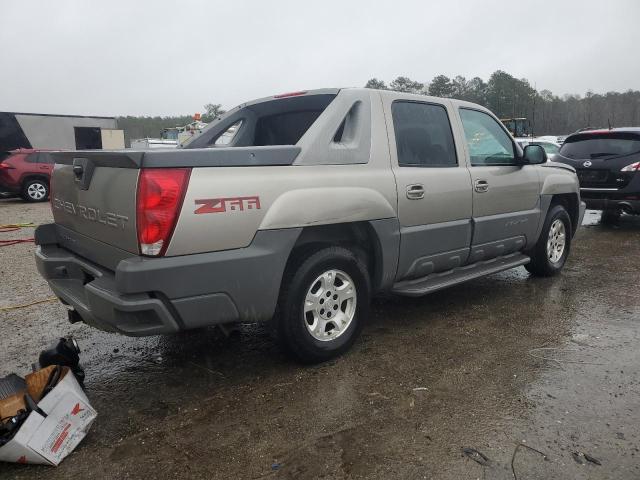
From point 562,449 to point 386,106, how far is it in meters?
2.50

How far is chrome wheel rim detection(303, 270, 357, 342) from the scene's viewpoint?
328 cm

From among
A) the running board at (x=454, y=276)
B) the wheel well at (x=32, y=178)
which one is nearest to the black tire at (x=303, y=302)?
the running board at (x=454, y=276)

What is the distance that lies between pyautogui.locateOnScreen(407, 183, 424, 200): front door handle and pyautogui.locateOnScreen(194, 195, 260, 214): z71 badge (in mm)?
1335

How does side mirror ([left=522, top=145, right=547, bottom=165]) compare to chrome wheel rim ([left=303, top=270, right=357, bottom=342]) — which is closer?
chrome wheel rim ([left=303, top=270, right=357, bottom=342])

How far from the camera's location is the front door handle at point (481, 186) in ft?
14.1

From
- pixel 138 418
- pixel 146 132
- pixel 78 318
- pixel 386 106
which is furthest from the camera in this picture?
pixel 146 132

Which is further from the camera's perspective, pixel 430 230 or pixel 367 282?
pixel 430 230

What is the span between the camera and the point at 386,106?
12.2ft

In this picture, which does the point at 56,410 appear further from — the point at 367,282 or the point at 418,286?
the point at 418,286

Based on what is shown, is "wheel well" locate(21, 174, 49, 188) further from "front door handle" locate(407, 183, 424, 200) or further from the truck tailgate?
"front door handle" locate(407, 183, 424, 200)

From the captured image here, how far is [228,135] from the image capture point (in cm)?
461

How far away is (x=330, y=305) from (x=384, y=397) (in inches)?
28.2

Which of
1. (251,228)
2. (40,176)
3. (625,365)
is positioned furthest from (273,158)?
(40,176)

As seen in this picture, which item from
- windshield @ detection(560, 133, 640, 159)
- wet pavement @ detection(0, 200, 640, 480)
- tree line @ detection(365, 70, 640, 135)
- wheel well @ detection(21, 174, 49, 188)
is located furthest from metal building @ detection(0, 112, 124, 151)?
tree line @ detection(365, 70, 640, 135)
